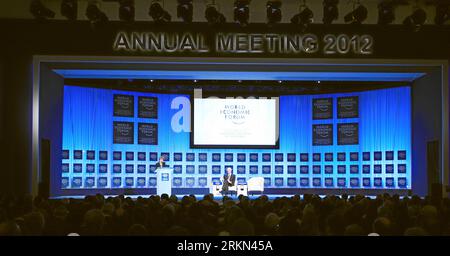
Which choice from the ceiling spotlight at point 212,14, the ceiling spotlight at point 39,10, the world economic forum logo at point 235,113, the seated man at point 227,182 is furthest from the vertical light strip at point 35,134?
the world economic forum logo at point 235,113

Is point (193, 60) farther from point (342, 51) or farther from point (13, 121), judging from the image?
point (13, 121)

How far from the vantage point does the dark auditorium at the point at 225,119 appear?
5.71 meters

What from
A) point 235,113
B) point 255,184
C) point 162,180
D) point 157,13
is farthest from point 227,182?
point 157,13

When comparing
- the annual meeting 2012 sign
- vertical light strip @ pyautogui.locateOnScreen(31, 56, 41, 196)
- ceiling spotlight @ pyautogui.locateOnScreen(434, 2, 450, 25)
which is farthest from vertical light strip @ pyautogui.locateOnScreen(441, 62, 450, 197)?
vertical light strip @ pyautogui.locateOnScreen(31, 56, 41, 196)

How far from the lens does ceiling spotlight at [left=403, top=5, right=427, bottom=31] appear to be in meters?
12.3

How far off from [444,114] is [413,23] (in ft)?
11.3

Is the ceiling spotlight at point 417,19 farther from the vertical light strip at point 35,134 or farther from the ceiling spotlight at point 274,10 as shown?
the vertical light strip at point 35,134

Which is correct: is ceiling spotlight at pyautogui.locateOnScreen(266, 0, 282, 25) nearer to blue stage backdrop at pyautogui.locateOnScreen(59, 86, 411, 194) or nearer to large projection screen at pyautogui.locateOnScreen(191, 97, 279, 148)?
large projection screen at pyautogui.locateOnScreen(191, 97, 279, 148)

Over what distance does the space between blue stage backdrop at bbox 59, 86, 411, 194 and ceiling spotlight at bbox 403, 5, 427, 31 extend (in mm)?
6532

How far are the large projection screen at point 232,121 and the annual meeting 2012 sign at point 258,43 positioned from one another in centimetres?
563

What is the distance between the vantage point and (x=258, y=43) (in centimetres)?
1468

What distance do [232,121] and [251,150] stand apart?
5.99ft

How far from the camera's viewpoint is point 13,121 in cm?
1427
